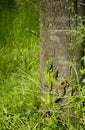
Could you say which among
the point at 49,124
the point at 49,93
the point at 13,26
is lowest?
the point at 49,124

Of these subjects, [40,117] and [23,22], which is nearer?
[40,117]

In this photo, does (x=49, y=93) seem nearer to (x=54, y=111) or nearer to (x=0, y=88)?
(x=54, y=111)

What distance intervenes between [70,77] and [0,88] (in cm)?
91

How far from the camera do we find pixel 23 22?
440cm

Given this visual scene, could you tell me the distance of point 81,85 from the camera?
95.1 inches

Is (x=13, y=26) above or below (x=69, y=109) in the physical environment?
above

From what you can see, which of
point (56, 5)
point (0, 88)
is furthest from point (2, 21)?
point (56, 5)

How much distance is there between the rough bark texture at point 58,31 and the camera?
2395mm

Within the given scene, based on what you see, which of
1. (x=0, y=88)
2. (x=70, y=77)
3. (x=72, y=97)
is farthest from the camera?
(x=0, y=88)

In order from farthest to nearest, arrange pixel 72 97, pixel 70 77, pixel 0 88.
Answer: pixel 0 88
pixel 70 77
pixel 72 97

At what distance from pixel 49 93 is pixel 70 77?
0.18 meters

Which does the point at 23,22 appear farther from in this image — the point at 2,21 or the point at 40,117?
the point at 40,117

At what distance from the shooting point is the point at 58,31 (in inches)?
95.8

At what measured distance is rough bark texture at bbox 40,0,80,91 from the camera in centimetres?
239
